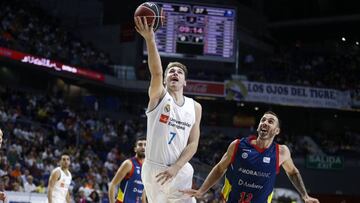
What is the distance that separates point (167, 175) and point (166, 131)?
45 cm

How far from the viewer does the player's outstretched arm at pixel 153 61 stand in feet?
17.4

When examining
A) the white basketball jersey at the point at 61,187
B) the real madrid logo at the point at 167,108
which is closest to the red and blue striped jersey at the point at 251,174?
the real madrid logo at the point at 167,108

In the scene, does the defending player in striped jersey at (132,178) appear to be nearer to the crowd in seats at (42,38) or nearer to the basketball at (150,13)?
the basketball at (150,13)

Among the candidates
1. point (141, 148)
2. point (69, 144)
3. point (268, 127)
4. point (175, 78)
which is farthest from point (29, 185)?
point (175, 78)

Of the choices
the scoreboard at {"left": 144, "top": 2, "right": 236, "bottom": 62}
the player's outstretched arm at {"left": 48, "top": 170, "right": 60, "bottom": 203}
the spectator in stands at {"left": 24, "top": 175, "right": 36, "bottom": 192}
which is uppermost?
the scoreboard at {"left": 144, "top": 2, "right": 236, "bottom": 62}

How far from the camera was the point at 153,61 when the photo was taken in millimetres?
5453

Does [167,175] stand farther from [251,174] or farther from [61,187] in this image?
[61,187]

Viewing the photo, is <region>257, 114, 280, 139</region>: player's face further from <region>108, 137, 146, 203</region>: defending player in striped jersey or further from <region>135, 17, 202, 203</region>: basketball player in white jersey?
<region>108, 137, 146, 203</region>: defending player in striped jersey

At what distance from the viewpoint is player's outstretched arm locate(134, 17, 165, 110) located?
5.32 metres

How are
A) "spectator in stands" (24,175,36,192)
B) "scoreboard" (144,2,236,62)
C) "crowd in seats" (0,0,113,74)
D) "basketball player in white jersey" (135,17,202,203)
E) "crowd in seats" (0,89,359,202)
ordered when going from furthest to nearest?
"crowd in seats" (0,0,113,74)
"scoreboard" (144,2,236,62)
"crowd in seats" (0,89,359,202)
"spectator in stands" (24,175,36,192)
"basketball player in white jersey" (135,17,202,203)

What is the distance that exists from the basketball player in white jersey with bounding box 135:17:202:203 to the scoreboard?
17.0 m

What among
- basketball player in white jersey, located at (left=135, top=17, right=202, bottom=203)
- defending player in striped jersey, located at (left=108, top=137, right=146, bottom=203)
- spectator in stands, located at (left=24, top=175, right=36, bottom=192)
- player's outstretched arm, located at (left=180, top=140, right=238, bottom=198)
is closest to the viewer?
basketball player in white jersey, located at (left=135, top=17, right=202, bottom=203)

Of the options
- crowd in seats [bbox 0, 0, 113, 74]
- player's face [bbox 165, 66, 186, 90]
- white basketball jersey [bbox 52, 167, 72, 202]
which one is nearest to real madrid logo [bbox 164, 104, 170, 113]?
player's face [bbox 165, 66, 186, 90]

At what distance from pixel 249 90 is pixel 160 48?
Answer: 27.0ft
